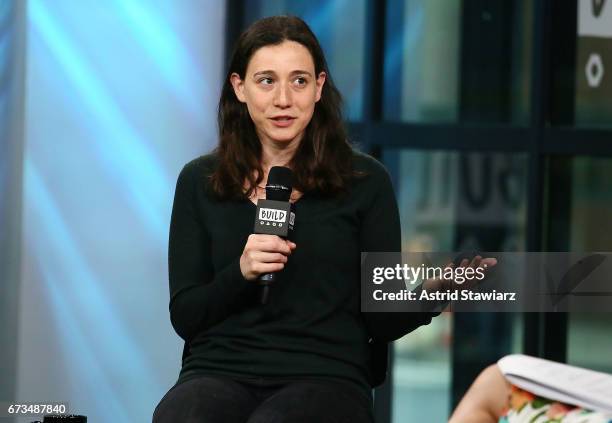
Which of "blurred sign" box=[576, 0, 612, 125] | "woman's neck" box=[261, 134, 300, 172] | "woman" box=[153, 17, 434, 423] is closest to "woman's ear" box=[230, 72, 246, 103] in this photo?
"woman" box=[153, 17, 434, 423]

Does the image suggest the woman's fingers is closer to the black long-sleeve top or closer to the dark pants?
the black long-sleeve top

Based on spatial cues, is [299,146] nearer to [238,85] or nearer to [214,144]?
[238,85]

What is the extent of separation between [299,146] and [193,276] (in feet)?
1.18

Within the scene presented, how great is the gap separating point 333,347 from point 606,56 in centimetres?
231

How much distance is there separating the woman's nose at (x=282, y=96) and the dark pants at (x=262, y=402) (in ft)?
1.85

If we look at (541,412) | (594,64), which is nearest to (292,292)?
(541,412)

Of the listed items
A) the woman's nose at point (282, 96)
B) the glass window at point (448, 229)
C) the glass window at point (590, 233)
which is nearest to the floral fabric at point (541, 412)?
the woman's nose at point (282, 96)

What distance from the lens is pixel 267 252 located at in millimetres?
2166

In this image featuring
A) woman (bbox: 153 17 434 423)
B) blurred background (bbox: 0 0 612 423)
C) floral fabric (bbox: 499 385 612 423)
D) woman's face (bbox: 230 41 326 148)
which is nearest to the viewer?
floral fabric (bbox: 499 385 612 423)

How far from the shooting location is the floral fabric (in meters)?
1.59

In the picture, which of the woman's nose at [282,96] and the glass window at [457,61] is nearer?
the woman's nose at [282,96]

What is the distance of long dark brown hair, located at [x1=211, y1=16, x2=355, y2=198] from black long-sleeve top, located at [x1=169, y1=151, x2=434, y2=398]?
1.3 inches

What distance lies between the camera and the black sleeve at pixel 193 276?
91.7 inches

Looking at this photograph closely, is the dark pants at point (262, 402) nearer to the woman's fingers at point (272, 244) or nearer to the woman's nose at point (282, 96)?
the woman's fingers at point (272, 244)
